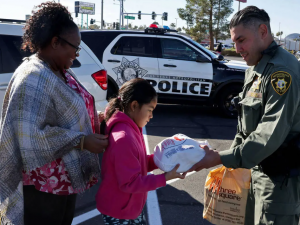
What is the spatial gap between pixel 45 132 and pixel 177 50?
21.5 ft

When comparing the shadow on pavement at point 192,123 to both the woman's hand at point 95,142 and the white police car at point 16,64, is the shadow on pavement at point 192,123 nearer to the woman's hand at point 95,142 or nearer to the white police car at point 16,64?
the white police car at point 16,64

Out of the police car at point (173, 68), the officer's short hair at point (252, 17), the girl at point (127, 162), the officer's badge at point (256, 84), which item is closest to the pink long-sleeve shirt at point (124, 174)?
the girl at point (127, 162)

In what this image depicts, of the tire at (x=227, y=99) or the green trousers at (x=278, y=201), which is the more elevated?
the green trousers at (x=278, y=201)

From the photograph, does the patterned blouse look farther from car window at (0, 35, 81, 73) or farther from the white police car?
car window at (0, 35, 81, 73)

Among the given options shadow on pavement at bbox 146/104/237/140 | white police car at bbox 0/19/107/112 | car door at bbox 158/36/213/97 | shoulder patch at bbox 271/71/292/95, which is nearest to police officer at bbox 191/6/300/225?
shoulder patch at bbox 271/71/292/95

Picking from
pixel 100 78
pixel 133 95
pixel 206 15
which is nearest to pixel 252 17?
pixel 133 95

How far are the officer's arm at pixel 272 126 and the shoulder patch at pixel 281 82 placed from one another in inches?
0.6

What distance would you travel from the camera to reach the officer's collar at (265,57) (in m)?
2.05

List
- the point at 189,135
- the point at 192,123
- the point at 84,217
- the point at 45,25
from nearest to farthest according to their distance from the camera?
1. the point at 45,25
2. the point at 84,217
3. the point at 189,135
4. the point at 192,123

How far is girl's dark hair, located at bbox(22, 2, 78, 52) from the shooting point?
1989mm

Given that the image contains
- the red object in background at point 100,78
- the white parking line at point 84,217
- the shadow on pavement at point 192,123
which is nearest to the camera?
the white parking line at point 84,217

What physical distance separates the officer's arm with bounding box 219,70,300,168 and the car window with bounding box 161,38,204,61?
6.25 m

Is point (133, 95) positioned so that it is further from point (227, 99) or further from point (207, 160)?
point (227, 99)

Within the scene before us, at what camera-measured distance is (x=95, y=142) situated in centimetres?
201
